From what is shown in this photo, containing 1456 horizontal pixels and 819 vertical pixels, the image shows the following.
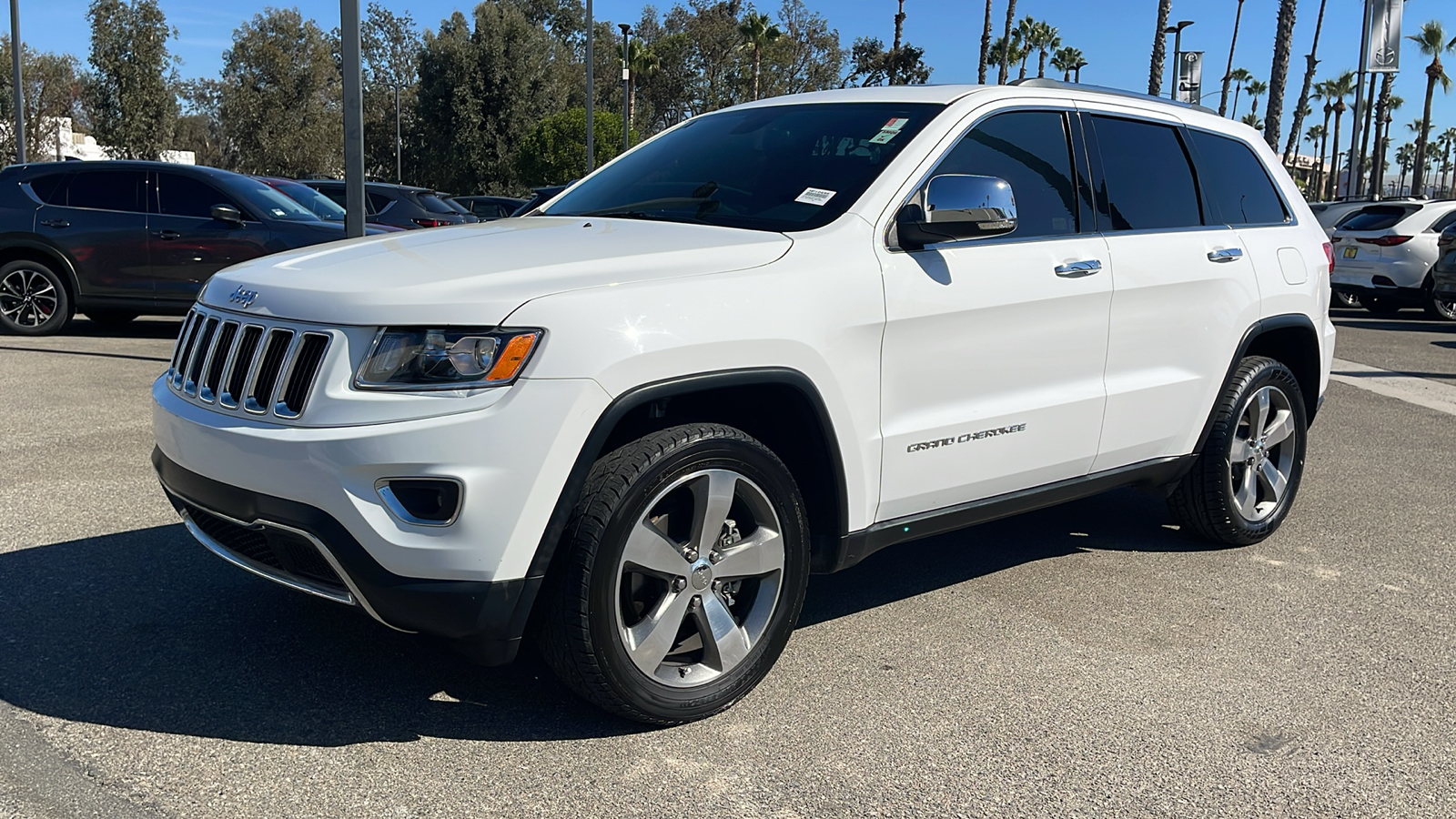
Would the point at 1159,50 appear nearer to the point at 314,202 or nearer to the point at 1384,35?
the point at 1384,35

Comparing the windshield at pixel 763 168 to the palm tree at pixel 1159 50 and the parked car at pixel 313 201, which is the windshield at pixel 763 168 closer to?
the parked car at pixel 313 201

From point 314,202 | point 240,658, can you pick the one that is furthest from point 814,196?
point 314,202

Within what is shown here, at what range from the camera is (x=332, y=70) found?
56.7 m

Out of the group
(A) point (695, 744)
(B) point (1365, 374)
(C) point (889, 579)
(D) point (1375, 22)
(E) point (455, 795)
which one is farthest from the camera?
(D) point (1375, 22)

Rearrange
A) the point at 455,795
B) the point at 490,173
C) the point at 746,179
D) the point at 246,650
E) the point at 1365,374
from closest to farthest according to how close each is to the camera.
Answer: the point at 455,795 → the point at 246,650 → the point at 746,179 → the point at 1365,374 → the point at 490,173

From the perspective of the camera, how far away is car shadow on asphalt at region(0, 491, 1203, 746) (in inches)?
132

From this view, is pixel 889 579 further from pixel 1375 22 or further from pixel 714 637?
pixel 1375 22

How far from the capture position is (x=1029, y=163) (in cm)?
432

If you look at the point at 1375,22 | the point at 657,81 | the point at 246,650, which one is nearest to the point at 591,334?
the point at 246,650

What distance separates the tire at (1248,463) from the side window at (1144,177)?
2.45 ft

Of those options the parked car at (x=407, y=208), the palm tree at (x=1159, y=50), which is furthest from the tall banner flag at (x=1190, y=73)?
the parked car at (x=407, y=208)

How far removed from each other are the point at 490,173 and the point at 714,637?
45.7 metres

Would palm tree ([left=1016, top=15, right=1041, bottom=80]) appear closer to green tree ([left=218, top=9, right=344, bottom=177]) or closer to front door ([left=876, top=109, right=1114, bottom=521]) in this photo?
green tree ([left=218, top=9, right=344, bottom=177])

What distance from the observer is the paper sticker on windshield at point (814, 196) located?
3.83 m
